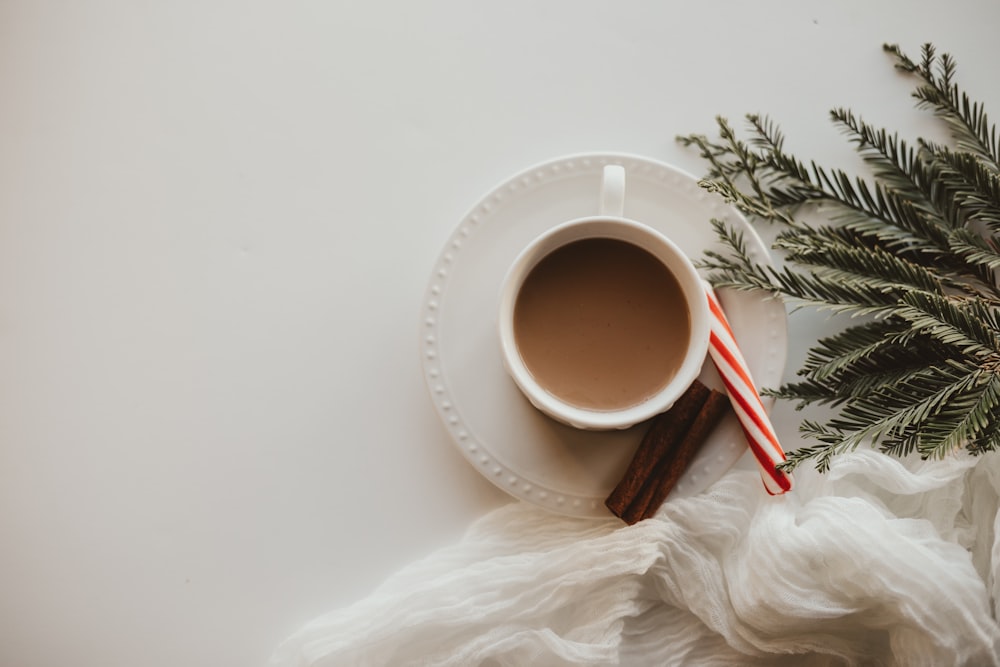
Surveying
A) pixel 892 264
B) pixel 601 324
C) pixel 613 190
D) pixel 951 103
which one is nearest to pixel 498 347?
pixel 601 324

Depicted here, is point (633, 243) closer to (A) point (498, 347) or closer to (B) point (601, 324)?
(B) point (601, 324)

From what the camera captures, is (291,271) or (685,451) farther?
(291,271)

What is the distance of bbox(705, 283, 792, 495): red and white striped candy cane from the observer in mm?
917

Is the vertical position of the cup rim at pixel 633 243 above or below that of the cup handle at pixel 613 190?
below

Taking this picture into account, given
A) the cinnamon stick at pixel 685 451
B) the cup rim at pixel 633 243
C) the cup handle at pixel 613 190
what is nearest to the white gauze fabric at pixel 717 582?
the cinnamon stick at pixel 685 451

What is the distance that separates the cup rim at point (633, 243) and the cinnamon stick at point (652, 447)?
0.05 meters

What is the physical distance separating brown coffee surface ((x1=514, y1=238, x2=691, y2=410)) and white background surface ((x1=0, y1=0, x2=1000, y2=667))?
223 millimetres

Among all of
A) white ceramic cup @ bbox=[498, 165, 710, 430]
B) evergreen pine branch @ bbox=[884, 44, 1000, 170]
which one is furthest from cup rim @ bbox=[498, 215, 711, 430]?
evergreen pine branch @ bbox=[884, 44, 1000, 170]

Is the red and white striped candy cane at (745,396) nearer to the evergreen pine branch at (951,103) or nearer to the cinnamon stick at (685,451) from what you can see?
the cinnamon stick at (685,451)

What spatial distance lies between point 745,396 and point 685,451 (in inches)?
4.1

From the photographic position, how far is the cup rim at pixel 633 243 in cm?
87

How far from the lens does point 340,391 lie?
108 cm

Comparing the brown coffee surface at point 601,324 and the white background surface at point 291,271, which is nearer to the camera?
the brown coffee surface at point 601,324

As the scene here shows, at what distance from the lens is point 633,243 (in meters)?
0.91
